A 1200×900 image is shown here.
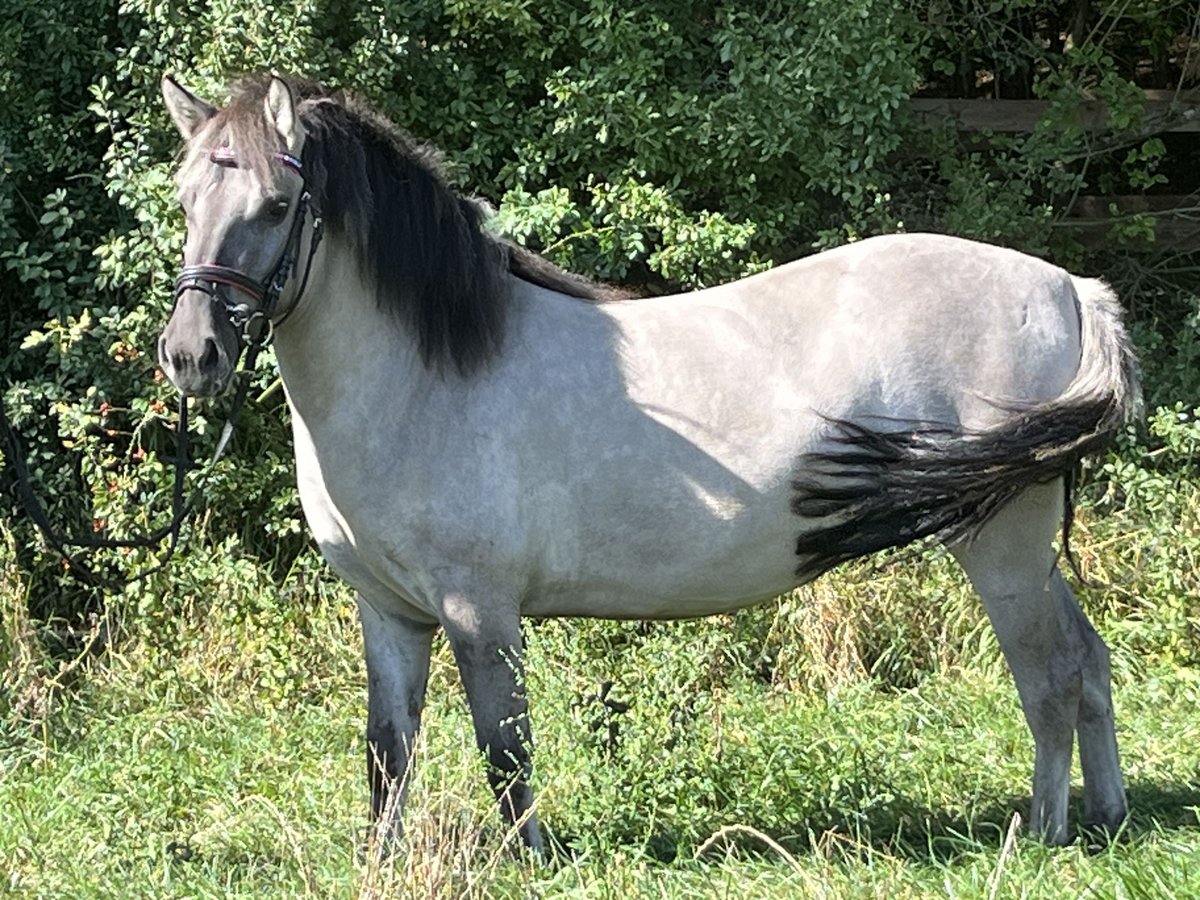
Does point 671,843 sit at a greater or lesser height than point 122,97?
lesser

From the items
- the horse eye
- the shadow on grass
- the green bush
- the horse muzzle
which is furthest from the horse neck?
the green bush

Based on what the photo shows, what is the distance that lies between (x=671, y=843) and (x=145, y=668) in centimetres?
305

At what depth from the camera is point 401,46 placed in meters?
7.22

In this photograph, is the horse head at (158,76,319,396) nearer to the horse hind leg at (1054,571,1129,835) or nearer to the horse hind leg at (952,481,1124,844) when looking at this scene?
the horse hind leg at (952,481,1124,844)

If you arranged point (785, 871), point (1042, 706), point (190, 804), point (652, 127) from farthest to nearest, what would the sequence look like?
point (652, 127), point (190, 804), point (1042, 706), point (785, 871)

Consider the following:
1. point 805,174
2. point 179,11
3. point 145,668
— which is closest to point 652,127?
point 805,174

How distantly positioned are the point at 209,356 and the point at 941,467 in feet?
6.74

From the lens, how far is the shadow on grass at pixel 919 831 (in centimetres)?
450

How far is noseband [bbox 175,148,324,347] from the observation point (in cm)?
400

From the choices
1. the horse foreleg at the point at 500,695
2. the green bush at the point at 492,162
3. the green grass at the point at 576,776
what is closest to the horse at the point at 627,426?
the horse foreleg at the point at 500,695

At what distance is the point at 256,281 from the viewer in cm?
407

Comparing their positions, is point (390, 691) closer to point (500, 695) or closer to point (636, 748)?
point (500, 695)

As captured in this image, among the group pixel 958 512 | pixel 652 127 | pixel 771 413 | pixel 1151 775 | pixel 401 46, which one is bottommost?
pixel 1151 775

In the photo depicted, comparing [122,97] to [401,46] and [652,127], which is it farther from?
[652,127]
